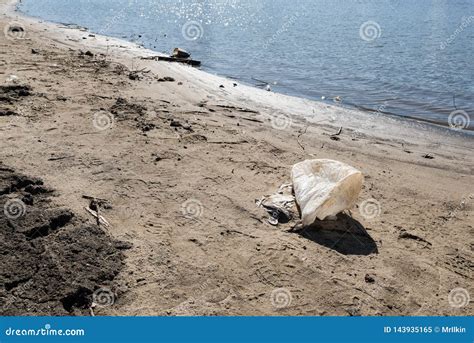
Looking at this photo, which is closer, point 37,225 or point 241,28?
point 37,225

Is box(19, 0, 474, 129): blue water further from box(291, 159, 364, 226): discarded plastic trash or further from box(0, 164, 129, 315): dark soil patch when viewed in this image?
box(0, 164, 129, 315): dark soil patch

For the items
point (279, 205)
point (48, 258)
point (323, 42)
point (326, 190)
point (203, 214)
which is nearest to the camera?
point (48, 258)

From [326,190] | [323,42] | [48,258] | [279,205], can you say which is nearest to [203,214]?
[279,205]

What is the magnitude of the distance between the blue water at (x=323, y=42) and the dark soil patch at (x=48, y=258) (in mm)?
8858

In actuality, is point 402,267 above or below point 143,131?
below

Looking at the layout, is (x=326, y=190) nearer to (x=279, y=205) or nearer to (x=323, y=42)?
(x=279, y=205)

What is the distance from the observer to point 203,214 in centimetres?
525

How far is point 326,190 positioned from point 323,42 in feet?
52.1

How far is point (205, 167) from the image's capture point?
21.0 feet

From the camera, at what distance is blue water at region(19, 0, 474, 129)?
41.9 ft

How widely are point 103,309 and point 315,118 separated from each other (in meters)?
7.37

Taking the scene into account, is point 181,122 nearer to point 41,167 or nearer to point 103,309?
point 41,167

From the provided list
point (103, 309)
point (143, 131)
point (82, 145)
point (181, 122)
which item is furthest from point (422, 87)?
point (103, 309)

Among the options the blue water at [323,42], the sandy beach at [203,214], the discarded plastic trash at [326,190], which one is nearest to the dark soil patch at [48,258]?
the sandy beach at [203,214]
